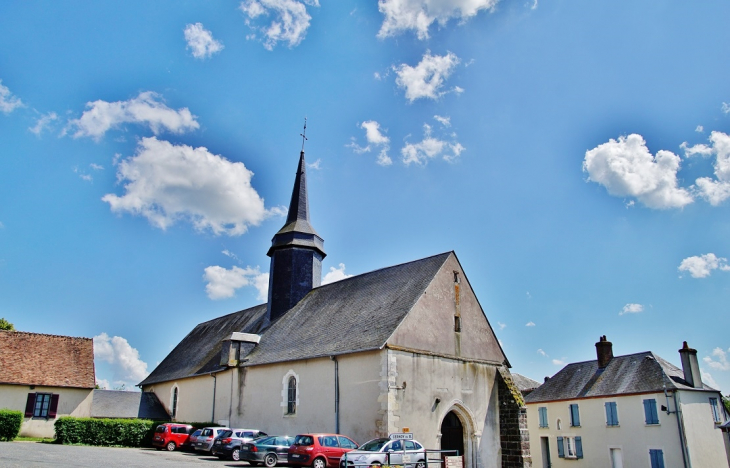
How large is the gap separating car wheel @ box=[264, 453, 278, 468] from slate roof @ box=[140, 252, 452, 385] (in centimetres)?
360

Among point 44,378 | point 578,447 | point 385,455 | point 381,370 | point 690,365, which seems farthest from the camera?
point 578,447

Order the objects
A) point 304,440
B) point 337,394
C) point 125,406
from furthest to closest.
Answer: point 125,406
point 337,394
point 304,440

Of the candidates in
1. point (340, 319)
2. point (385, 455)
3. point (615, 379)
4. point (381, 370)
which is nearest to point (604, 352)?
point (615, 379)

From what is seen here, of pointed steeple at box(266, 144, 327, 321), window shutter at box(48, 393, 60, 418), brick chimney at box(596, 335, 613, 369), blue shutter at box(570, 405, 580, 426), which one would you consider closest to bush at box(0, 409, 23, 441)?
window shutter at box(48, 393, 60, 418)

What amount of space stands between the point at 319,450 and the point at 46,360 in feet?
60.0

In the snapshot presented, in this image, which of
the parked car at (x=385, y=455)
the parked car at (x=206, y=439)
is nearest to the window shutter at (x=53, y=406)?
the parked car at (x=206, y=439)

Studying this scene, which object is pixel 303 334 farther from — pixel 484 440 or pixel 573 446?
pixel 573 446

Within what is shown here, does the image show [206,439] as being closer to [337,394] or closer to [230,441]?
[230,441]

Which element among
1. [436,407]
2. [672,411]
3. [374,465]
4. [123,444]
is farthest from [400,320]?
[672,411]

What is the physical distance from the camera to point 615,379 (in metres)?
29.2

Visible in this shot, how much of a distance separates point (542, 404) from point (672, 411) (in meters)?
Answer: 8.92

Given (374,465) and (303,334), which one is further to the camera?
(303,334)

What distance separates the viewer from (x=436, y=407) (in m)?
17.1

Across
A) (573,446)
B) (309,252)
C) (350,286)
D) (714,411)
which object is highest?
(309,252)
